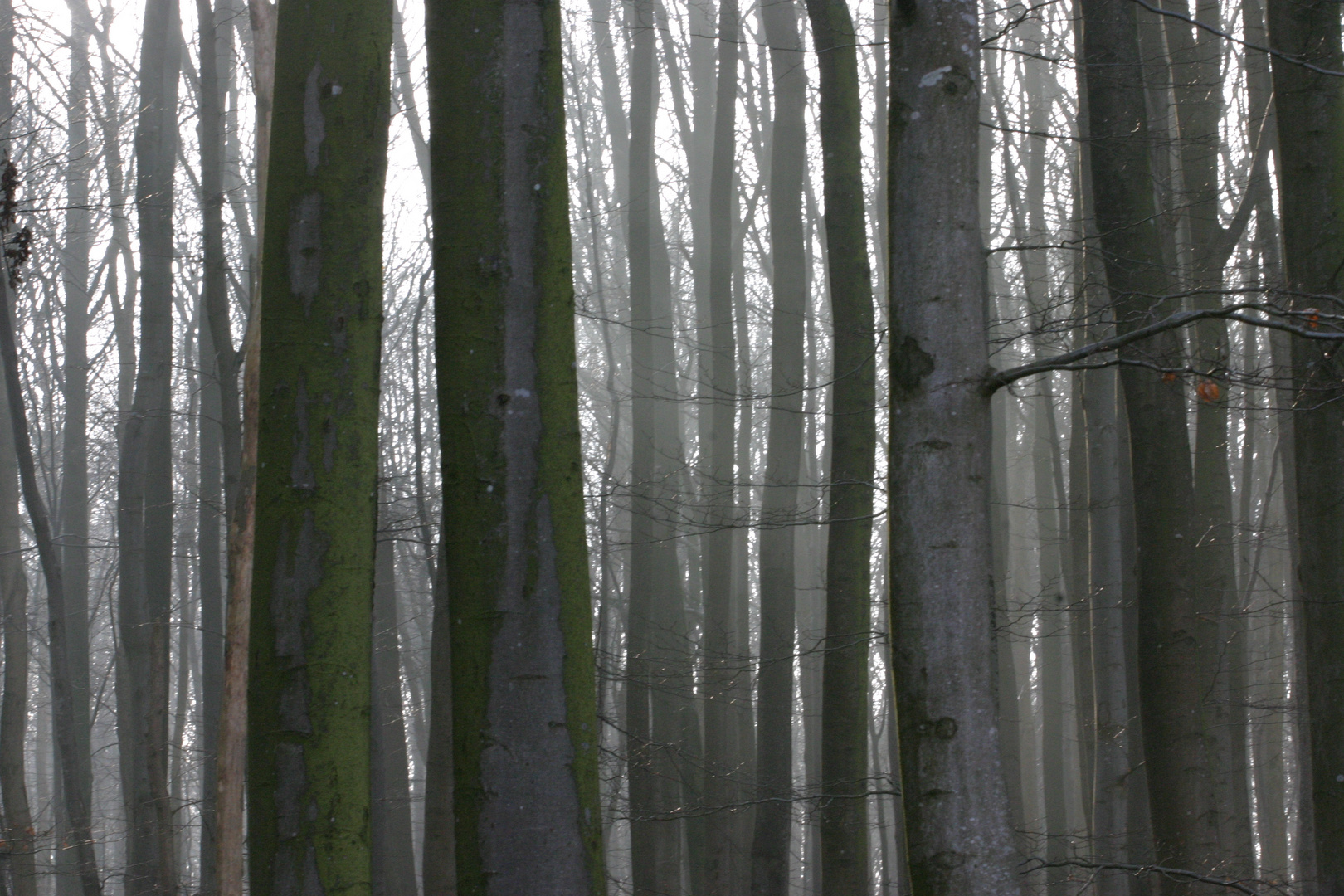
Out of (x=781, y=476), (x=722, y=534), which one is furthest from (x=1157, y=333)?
(x=722, y=534)

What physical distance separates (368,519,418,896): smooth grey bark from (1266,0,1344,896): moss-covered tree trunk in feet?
27.7

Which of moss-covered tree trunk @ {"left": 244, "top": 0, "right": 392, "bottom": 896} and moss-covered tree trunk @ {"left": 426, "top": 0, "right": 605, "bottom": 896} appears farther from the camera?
moss-covered tree trunk @ {"left": 244, "top": 0, "right": 392, "bottom": 896}

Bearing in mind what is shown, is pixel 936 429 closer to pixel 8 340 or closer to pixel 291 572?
pixel 291 572

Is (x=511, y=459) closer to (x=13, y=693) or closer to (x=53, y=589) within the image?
(x=53, y=589)

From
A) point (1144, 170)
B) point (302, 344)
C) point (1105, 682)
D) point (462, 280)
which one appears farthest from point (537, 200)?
point (1105, 682)

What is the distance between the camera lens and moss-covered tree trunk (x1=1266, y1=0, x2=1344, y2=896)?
4785 mm

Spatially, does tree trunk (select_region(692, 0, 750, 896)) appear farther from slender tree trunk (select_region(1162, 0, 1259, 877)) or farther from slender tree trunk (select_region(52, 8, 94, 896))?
slender tree trunk (select_region(52, 8, 94, 896))

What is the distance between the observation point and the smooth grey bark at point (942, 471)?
10.4 ft

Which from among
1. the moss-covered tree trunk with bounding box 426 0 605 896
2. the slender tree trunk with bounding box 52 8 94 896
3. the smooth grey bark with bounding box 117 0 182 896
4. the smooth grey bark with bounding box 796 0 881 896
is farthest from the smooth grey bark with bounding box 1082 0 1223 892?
the slender tree trunk with bounding box 52 8 94 896

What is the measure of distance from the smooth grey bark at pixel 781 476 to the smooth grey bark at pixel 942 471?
4536 mm

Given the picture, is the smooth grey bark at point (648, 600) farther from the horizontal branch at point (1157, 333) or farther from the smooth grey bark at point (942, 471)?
the horizontal branch at point (1157, 333)

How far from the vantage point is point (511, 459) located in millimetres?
3635

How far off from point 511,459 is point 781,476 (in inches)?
272

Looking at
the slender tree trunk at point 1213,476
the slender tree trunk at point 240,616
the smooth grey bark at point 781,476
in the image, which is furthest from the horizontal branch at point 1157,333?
the slender tree trunk at point 240,616
